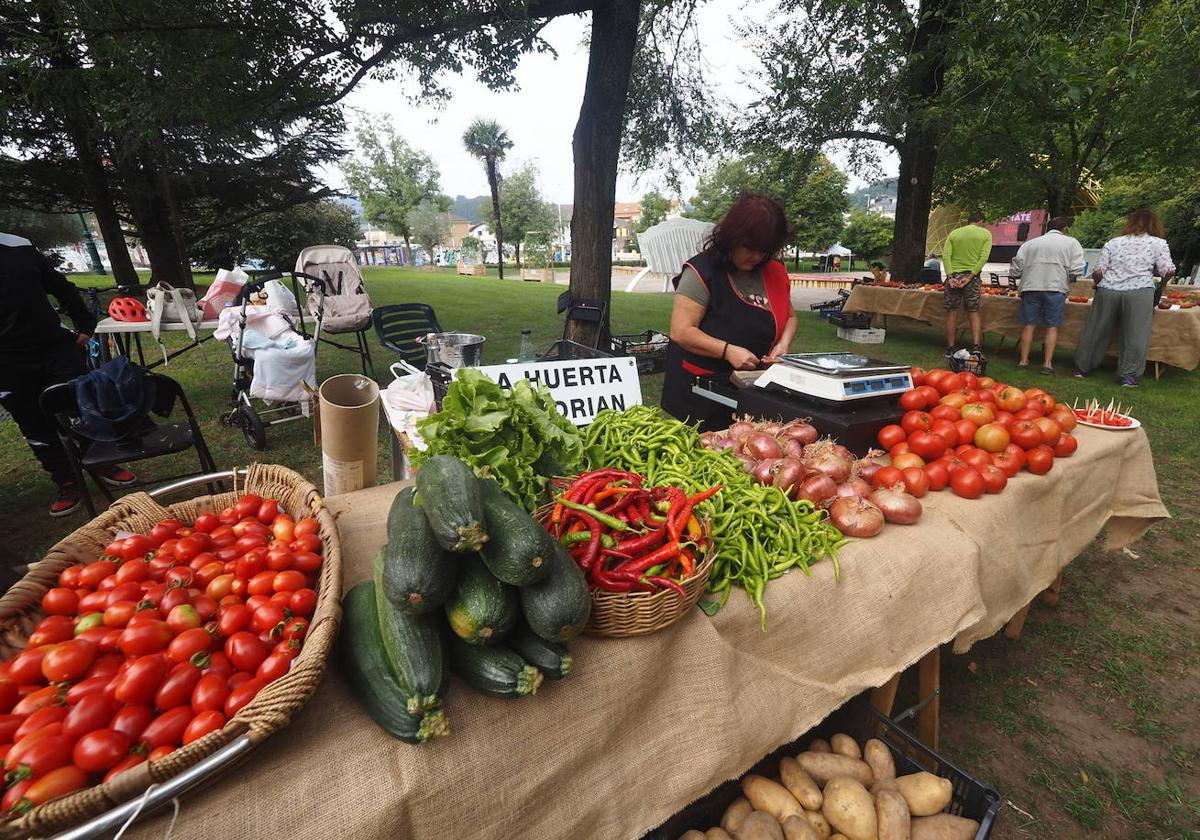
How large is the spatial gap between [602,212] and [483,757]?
7.10m

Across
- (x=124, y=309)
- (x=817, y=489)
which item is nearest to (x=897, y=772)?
(x=817, y=489)

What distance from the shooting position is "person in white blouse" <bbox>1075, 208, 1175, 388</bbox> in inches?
295

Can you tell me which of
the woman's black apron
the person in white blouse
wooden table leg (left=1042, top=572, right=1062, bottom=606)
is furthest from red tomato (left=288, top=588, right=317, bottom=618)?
the person in white blouse

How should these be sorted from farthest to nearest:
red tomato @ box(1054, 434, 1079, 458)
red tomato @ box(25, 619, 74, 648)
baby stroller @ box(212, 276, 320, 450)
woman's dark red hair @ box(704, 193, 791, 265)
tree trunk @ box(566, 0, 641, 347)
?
Answer: 1. tree trunk @ box(566, 0, 641, 347)
2. baby stroller @ box(212, 276, 320, 450)
3. woman's dark red hair @ box(704, 193, 791, 265)
4. red tomato @ box(1054, 434, 1079, 458)
5. red tomato @ box(25, 619, 74, 648)

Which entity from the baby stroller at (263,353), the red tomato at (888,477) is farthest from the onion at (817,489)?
the baby stroller at (263,353)

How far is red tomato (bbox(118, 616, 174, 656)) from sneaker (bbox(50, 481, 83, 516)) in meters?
4.49

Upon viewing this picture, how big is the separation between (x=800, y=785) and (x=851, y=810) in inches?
7.0

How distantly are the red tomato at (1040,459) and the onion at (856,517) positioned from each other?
119 centimetres

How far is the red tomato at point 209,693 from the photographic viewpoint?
1.15 metres

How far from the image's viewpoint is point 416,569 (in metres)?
1.14

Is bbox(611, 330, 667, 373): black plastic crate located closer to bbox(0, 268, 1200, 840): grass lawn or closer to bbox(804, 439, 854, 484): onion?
bbox(0, 268, 1200, 840): grass lawn

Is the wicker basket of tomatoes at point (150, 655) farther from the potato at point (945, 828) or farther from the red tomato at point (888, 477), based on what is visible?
the red tomato at point (888, 477)

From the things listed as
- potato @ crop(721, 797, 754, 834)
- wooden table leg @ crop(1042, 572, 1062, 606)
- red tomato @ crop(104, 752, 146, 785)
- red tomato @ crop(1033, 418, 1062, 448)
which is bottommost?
wooden table leg @ crop(1042, 572, 1062, 606)

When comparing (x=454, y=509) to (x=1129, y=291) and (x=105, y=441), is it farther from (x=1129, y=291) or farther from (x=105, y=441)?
(x=1129, y=291)
